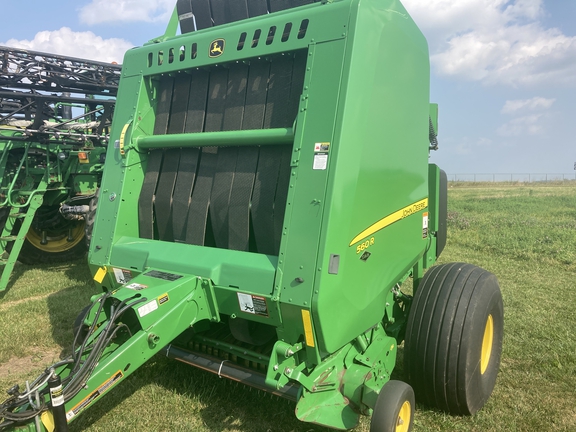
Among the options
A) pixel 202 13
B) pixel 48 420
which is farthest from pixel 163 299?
pixel 202 13

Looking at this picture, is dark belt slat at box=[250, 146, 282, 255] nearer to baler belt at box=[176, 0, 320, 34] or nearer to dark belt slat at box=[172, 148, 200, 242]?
dark belt slat at box=[172, 148, 200, 242]

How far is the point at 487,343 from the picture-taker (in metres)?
3.67

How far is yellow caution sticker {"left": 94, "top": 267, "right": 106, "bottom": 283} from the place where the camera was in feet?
11.2

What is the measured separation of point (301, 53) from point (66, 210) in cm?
558

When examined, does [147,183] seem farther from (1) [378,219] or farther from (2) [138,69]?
(1) [378,219]

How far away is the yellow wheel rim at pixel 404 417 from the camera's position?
2.66 metres

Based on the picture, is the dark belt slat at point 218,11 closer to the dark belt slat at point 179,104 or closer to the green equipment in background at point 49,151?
the dark belt slat at point 179,104

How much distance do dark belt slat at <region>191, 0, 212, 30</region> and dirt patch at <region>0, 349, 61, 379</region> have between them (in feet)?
10.7

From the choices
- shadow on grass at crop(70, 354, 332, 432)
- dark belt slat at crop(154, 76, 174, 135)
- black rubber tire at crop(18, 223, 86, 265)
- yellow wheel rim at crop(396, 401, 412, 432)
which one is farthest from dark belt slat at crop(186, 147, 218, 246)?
black rubber tire at crop(18, 223, 86, 265)

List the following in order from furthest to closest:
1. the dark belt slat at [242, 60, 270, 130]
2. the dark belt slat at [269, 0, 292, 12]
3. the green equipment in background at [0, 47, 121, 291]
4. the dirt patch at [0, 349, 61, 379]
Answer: the green equipment in background at [0, 47, 121, 291] → the dirt patch at [0, 349, 61, 379] → the dark belt slat at [269, 0, 292, 12] → the dark belt slat at [242, 60, 270, 130]

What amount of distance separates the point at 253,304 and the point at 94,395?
0.95m

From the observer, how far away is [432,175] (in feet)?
13.3

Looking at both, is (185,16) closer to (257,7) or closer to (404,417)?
(257,7)

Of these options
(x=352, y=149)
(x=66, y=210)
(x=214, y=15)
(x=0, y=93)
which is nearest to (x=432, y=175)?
(x=352, y=149)
